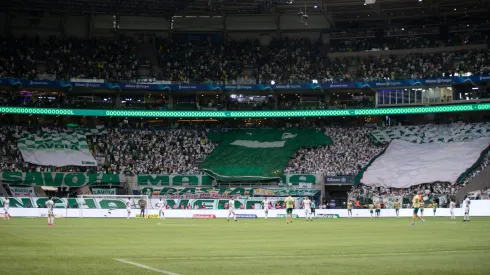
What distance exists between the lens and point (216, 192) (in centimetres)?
7475

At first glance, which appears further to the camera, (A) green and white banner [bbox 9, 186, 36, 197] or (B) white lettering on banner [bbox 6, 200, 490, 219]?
(A) green and white banner [bbox 9, 186, 36, 197]

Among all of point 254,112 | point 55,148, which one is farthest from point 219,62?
point 55,148

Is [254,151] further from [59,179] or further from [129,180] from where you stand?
[59,179]

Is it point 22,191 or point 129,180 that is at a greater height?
point 129,180

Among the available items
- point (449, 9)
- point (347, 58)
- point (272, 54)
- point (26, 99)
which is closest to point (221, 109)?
point (272, 54)

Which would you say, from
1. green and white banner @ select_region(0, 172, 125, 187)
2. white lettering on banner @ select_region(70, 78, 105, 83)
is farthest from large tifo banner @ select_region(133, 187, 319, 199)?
white lettering on banner @ select_region(70, 78, 105, 83)

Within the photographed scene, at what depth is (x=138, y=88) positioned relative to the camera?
85.2 meters

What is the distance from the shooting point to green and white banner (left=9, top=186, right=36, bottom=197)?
7338 cm

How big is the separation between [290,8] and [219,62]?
39.7ft

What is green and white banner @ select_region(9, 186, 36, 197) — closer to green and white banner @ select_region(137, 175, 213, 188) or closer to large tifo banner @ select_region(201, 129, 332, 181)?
green and white banner @ select_region(137, 175, 213, 188)

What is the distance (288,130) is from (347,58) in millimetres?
12951

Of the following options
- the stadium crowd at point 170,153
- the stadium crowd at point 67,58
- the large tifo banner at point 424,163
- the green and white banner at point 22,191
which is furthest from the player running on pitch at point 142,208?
the stadium crowd at point 67,58

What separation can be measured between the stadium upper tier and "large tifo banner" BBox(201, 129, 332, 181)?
6.88 metres

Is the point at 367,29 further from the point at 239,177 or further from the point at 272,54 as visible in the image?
the point at 239,177
